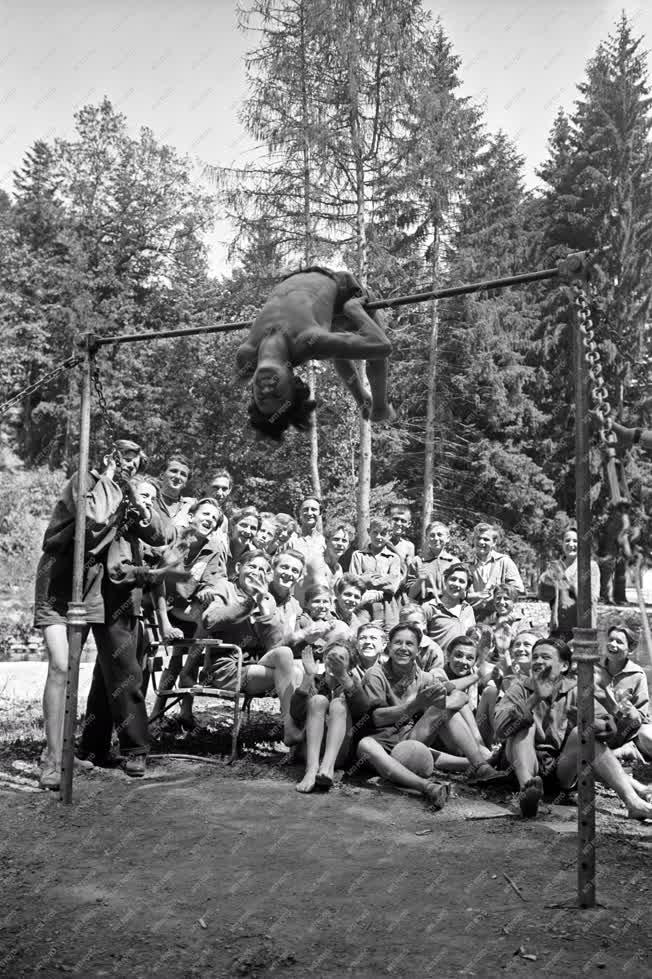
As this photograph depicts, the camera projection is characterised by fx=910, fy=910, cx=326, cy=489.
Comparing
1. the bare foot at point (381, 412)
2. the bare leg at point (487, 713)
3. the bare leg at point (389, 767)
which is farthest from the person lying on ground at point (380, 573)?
the bare foot at point (381, 412)

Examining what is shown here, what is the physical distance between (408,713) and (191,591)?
1944 millimetres

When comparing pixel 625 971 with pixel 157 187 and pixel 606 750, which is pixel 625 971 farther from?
pixel 157 187

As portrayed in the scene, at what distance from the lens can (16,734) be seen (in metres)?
6.73

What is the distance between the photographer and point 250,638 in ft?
20.4

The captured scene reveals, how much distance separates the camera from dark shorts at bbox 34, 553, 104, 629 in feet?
17.6

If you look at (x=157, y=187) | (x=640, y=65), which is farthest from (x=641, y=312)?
(x=157, y=187)

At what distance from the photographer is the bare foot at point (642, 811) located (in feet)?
15.4

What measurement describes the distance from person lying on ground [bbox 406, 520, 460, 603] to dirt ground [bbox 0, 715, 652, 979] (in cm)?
199

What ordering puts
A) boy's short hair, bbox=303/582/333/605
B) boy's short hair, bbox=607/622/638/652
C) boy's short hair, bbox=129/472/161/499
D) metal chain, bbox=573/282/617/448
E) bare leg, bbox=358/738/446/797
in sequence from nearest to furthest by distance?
1. metal chain, bbox=573/282/617/448
2. bare leg, bbox=358/738/446/797
3. boy's short hair, bbox=129/472/161/499
4. boy's short hair, bbox=607/622/638/652
5. boy's short hair, bbox=303/582/333/605

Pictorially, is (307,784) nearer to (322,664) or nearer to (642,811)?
(322,664)

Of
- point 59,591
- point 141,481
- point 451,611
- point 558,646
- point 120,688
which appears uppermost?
point 141,481

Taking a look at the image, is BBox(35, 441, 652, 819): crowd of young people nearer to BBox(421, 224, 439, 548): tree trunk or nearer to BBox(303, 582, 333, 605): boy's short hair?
BBox(303, 582, 333, 605): boy's short hair

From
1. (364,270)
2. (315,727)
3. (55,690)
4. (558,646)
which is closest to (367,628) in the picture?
(315,727)

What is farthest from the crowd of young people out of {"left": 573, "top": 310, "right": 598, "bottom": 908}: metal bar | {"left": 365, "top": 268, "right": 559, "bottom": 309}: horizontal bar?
{"left": 365, "top": 268, "right": 559, "bottom": 309}: horizontal bar
